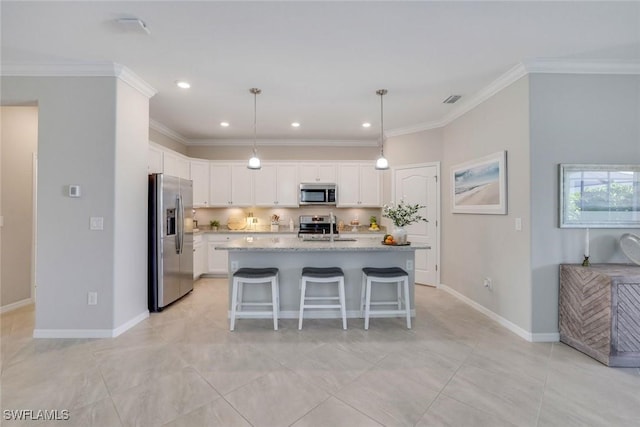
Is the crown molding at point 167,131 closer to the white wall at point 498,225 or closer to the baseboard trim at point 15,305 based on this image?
the baseboard trim at point 15,305

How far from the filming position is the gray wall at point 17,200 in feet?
12.5

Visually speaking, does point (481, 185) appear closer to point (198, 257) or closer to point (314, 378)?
point (314, 378)

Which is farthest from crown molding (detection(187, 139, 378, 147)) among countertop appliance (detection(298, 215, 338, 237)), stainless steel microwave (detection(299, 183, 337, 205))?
countertop appliance (detection(298, 215, 338, 237))

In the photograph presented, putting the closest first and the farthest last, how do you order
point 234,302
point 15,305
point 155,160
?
point 234,302 → point 15,305 → point 155,160

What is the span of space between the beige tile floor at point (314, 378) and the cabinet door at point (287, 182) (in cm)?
301

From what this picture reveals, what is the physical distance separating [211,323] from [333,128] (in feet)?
12.3

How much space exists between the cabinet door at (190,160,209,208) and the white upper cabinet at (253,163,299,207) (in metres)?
0.96

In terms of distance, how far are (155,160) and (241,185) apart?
1.76m

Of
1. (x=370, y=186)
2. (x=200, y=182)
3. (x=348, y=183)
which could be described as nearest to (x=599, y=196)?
(x=370, y=186)

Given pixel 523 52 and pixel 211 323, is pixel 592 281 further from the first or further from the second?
pixel 211 323

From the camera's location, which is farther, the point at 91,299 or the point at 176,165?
the point at 176,165

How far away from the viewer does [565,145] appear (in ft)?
9.66

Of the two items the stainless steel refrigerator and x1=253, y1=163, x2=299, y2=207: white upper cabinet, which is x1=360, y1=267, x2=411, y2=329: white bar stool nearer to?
Result: the stainless steel refrigerator

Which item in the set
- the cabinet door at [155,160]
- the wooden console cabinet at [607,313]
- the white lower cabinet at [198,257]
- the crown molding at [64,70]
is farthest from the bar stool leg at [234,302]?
the wooden console cabinet at [607,313]
